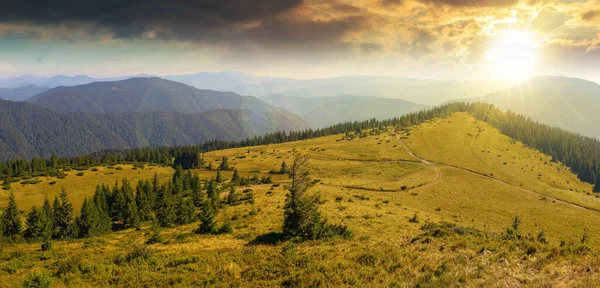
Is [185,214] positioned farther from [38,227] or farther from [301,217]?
[301,217]

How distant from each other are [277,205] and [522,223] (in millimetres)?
54086

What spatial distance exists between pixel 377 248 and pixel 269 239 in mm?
12885

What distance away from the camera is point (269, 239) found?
97.9 ft

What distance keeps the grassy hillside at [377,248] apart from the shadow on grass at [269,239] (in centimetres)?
59

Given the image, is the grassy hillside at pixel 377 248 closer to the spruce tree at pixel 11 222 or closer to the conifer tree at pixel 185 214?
the conifer tree at pixel 185 214

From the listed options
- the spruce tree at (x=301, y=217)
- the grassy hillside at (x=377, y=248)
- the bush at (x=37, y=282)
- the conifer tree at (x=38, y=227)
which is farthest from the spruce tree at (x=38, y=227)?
the spruce tree at (x=301, y=217)

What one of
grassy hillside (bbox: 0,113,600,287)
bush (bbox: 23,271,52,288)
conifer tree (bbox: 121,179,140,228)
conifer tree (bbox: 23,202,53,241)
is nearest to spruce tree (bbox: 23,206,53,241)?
conifer tree (bbox: 23,202,53,241)

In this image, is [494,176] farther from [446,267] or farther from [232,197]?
[446,267]

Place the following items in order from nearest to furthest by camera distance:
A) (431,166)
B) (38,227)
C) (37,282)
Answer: (37,282) → (38,227) → (431,166)

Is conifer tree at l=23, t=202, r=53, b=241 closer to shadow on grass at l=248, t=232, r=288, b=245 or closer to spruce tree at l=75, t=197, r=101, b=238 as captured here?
spruce tree at l=75, t=197, r=101, b=238

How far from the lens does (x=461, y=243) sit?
73.0ft

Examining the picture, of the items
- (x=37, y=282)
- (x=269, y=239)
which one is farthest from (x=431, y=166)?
→ (x=37, y=282)

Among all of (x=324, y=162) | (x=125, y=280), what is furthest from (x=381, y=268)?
(x=324, y=162)

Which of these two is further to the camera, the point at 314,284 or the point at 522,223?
the point at 522,223
